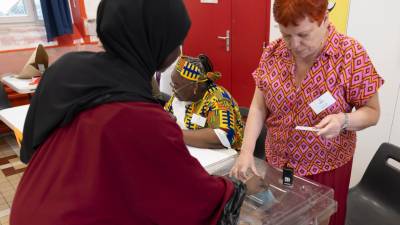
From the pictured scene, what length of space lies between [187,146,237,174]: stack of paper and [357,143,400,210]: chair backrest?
0.70 m

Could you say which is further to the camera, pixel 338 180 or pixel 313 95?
pixel 338 180

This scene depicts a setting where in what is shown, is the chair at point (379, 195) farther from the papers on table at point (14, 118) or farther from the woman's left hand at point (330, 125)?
the papers on table at point (14, 118)

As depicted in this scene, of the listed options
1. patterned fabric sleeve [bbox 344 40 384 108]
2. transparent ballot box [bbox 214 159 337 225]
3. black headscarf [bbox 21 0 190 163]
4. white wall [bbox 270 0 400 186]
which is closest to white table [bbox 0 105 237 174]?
transparent ballot box [bbox 214 159 337 225]

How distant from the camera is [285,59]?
4.23 feet

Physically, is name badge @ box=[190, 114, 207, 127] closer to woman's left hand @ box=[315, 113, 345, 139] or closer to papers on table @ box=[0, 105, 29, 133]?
woman's left hand @ box=[315, 113, 345, 139]

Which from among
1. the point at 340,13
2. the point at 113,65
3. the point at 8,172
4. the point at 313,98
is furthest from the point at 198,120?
the point at 8,172

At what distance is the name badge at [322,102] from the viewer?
118 cm

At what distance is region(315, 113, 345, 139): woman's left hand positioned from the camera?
1.12m

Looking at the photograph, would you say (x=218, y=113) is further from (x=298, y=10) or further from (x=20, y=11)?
(x=20, y=11)

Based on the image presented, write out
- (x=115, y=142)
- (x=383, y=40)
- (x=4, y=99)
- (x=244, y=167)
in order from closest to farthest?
(x=115, y=142)
(x=244, y=167)
(x=383, y=40)
(x=4, y=99)

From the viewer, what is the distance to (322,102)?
3.92 feet

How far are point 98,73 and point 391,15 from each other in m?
1.95

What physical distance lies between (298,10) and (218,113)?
0.83 m

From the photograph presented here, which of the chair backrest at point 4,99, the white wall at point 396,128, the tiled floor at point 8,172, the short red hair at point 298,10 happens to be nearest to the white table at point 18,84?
the chair backrest at point 4,99
